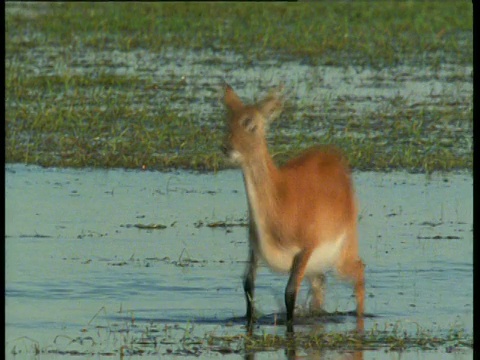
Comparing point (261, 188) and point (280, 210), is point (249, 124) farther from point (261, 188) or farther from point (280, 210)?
point (280, 210)

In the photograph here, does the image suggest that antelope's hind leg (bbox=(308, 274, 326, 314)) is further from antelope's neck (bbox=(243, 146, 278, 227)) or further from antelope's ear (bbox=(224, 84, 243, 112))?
antelope's ear (bbox=(224, 84, 243, 112))

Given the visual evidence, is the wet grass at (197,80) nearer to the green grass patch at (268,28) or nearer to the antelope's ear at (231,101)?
the green grass patch at (268,28)

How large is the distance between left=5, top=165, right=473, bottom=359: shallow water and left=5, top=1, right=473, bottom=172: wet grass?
24.7 inches

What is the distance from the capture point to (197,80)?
17.7 meters

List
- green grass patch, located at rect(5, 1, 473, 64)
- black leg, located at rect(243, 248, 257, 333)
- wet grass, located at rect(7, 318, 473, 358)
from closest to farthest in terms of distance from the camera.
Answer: wet grass, located at rect(7, 318, 473, 358), black leg, located at rect(243, 248, 257, 333), green grass patch, located at rect(5, 1, 473, 64)

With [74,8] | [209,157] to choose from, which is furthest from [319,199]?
[74,8]

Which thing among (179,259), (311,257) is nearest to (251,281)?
(311,257)

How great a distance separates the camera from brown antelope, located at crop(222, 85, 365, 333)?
815 cm

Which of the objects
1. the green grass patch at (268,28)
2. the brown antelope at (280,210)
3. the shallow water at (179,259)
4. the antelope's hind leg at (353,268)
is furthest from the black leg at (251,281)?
the green grass patch at (268,28)

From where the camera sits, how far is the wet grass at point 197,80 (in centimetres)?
1331

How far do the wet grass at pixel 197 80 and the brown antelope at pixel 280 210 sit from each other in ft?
7.69

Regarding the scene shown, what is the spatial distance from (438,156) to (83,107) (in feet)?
13.2

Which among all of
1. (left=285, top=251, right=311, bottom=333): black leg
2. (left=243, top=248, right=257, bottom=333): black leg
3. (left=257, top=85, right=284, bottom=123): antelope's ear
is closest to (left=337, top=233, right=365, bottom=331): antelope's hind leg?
(left=285, top=251, right=311, bottom=333): black leg

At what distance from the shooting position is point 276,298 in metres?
8.81
